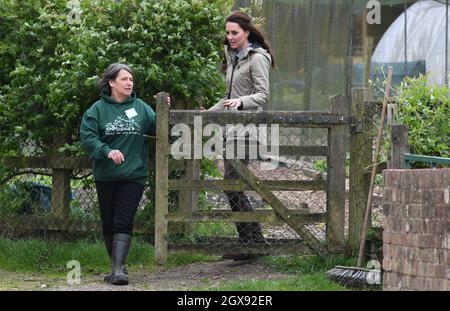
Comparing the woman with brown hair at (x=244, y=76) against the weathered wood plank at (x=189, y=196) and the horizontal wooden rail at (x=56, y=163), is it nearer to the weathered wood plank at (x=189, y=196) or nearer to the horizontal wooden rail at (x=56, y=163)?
the weathered wood plank at (x=189, y=196)

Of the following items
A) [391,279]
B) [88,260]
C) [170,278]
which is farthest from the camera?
[88,260]

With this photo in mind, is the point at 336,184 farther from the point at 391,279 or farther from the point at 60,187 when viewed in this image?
the point at 60,187

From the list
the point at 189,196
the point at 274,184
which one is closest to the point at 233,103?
the point at 274,184

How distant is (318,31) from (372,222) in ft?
24.6

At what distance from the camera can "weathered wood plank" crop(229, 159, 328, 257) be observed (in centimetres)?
768

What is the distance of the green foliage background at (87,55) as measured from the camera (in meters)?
8.15

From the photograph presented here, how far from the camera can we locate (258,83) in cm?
772

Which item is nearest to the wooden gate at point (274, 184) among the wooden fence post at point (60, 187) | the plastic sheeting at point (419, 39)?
the wooden fence post at point (60, 187)

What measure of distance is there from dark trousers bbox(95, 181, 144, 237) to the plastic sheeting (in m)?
8.88

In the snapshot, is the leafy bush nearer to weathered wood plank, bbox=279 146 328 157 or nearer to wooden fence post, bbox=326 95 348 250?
wooden fence post, bbox=326 95 348 250

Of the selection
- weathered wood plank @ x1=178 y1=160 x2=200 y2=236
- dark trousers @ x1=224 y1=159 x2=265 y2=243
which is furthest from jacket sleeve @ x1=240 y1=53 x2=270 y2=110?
weathered wood plank @ x1=178 y1=160 x2=200 y2=236

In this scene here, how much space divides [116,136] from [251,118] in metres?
1.12

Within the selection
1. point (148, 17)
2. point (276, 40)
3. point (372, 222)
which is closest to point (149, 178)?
point (148, 17)

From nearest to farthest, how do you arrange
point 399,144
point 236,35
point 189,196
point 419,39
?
point 399,144
point 236,35
point 189,196
point 419,39
